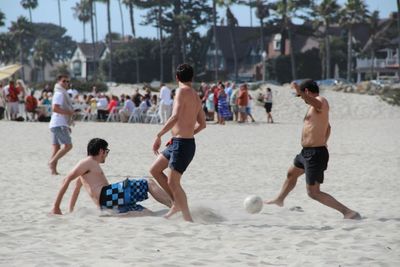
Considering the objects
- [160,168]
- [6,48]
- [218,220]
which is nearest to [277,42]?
[6,48]

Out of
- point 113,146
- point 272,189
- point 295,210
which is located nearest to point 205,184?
point 272,189

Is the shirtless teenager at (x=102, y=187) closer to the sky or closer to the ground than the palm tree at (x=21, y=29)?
closer to the ground

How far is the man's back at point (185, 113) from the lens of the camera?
7715 mm

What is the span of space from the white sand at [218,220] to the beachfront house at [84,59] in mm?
103530

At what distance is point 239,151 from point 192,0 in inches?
2715

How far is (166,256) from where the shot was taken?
6.06m

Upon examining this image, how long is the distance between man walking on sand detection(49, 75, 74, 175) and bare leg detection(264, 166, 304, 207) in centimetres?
394

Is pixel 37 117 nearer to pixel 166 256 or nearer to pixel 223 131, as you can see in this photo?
pixel 223 131

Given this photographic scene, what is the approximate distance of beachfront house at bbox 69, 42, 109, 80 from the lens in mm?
120188

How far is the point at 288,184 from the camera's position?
900 centimetres

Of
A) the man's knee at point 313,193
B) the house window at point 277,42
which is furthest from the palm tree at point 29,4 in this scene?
the man's knee at point 313,193

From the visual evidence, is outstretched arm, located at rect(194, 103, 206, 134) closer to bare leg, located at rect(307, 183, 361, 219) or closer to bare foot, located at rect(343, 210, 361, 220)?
bare leg, located at rect(307, 183, 361, 219)

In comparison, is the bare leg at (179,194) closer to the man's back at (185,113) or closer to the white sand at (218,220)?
the white sand at (218,220)

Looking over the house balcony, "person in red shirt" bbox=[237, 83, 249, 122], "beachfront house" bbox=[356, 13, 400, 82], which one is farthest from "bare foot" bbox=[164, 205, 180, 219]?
the house balcony
